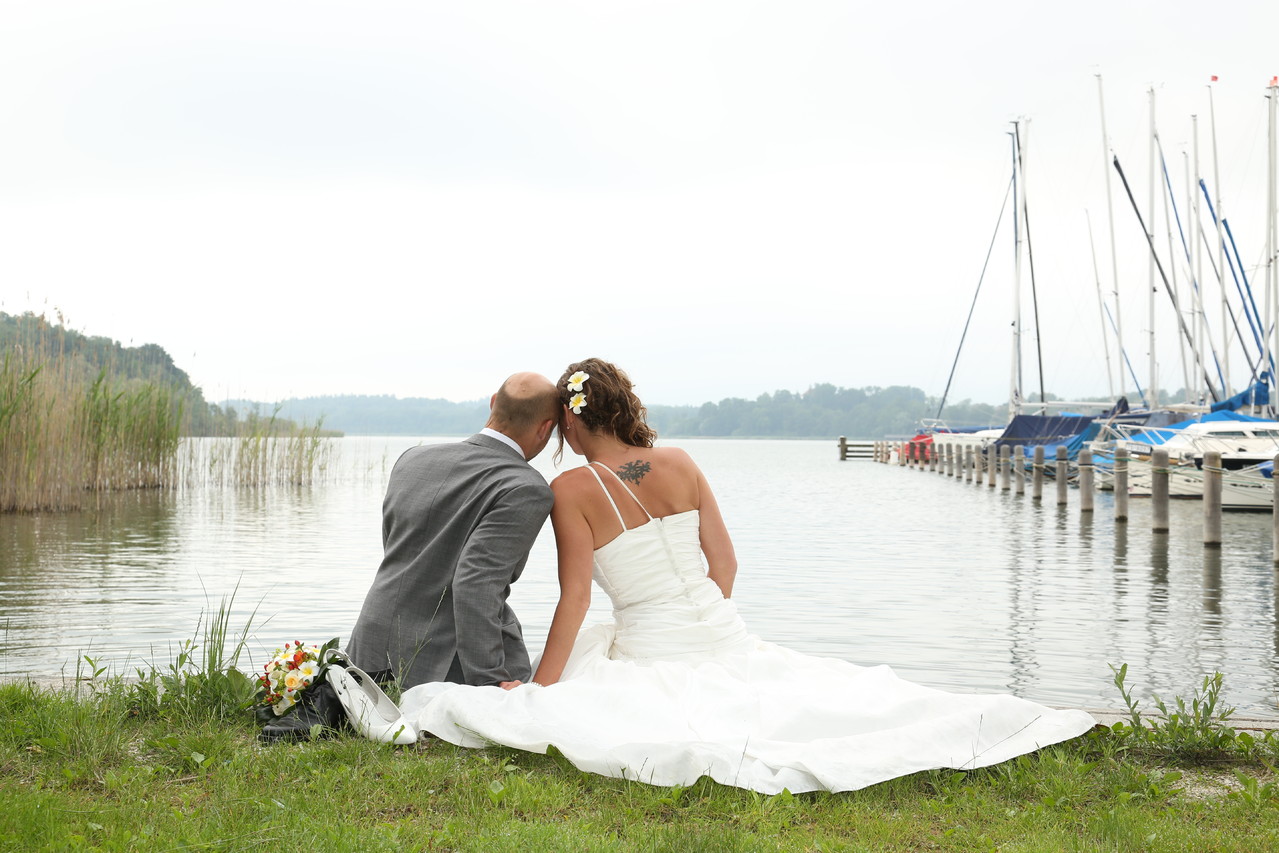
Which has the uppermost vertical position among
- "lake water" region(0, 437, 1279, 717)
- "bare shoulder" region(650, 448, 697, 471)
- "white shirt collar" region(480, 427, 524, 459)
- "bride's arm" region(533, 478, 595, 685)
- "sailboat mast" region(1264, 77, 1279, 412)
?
"sailboat mast" region(1264, 77, 1279, 412)

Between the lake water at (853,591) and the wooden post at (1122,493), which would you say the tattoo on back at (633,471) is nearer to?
the lake water at (853,591)

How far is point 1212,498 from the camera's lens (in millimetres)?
15172

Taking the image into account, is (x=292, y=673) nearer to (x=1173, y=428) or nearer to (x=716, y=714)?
(x=716, y=714)

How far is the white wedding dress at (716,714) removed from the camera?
133 inches

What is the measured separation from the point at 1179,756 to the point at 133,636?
748 centimetres

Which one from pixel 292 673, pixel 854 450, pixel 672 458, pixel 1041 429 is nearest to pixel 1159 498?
pixel 672 458

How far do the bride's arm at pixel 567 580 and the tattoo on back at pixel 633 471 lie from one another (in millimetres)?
232

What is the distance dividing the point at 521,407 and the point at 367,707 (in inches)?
48.2

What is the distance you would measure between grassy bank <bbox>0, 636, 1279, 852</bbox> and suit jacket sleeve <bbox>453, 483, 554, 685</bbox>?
0.35 m

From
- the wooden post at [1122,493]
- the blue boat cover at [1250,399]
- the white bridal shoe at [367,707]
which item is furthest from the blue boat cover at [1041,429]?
the white bridal shoe at [367,707]

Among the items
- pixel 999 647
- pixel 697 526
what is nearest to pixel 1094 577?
pixel 999 647

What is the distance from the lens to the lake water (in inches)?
308

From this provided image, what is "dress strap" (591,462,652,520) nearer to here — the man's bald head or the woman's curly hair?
the woman's curly hair

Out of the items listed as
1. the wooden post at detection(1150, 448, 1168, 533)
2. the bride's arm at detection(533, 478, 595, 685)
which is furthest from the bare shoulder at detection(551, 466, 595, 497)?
the wooden post at detection(1150, 448, 1168, 533)
